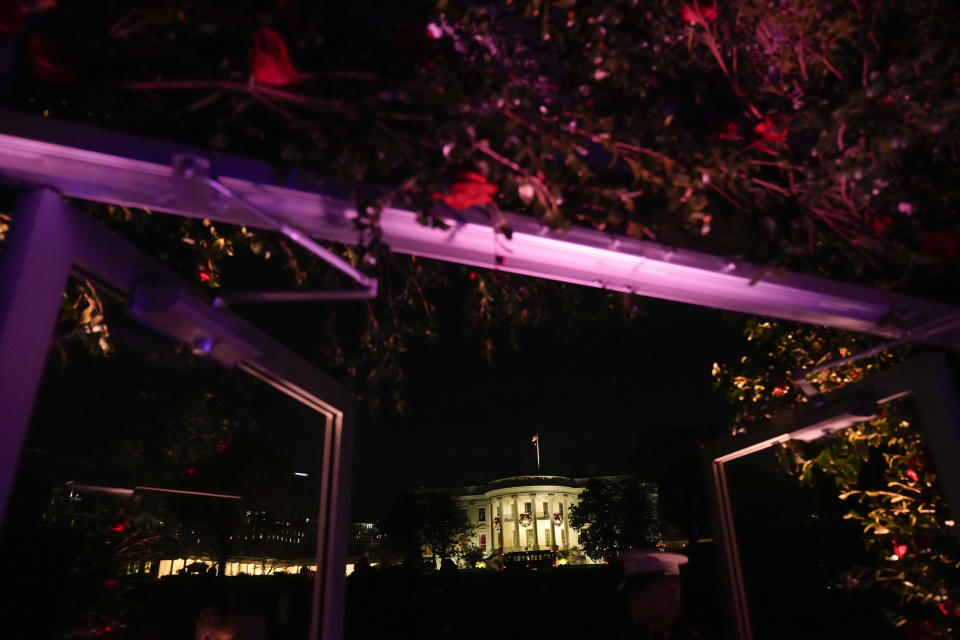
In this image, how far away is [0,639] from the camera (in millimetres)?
3816

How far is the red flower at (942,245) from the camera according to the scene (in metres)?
2.14

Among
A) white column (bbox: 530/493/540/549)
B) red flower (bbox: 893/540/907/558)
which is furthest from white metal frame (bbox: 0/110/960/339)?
white column (bbox: 530/493/540/549)

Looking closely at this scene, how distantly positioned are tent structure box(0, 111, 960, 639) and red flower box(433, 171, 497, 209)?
0.39 feet

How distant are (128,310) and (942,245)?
2.59 metres

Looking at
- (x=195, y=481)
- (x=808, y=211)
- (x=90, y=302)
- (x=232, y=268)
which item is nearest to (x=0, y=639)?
(x=195, y=481)

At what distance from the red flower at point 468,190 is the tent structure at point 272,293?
4.7 inches

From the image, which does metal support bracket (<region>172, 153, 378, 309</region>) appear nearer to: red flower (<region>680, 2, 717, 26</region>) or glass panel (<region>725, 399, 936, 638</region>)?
red flower (<region>680, 2, 717, 26</region>)

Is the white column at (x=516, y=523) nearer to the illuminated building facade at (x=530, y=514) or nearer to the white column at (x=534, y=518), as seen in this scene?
the illuminated building facade at (x=530, y=514)

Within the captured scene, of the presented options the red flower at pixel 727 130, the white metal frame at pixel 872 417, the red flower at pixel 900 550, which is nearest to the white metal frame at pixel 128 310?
the red flower at pixel 727 130

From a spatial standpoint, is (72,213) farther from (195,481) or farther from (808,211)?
(195,481)

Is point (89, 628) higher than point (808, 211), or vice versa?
point (808, 211)

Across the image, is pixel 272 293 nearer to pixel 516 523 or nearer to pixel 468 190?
pixel 468 190

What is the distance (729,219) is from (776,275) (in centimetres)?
29

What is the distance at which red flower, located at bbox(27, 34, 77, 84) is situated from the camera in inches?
52.4
